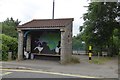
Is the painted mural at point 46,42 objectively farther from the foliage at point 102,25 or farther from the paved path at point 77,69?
the foliage at point 102,25

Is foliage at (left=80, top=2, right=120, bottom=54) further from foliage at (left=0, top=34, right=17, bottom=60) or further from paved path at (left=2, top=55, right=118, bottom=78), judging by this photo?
paved path at (left=2, top=55, right=118, bottom=78)

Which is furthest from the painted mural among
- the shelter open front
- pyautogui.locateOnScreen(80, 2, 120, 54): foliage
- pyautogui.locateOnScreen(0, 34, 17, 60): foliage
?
pyautogui.locateOnScreen(80, 2, 120, 54): foliage

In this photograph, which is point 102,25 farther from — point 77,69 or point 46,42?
point 77,69

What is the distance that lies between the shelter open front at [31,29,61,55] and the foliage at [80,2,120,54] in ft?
29.3

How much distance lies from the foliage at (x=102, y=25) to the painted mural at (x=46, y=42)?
29.3 feet

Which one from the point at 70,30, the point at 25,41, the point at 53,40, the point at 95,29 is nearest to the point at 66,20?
the point at 70,30

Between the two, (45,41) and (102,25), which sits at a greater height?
(102,25)

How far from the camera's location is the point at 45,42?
21.6 meters

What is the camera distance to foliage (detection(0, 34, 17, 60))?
21.1m

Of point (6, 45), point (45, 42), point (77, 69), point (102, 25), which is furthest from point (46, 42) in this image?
point (102, 25)

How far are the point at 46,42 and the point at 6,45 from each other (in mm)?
3556

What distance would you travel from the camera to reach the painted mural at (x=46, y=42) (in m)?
21.0

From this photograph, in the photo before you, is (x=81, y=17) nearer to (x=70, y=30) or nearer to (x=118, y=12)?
(x=118, y=12)

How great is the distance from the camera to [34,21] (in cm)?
2203
